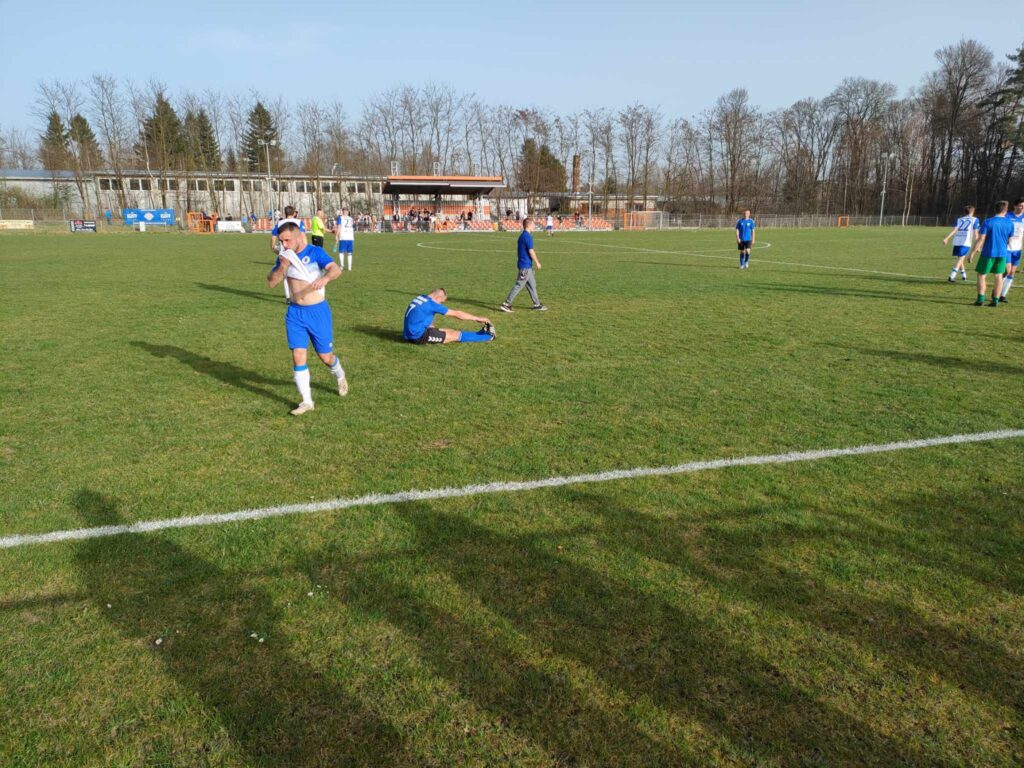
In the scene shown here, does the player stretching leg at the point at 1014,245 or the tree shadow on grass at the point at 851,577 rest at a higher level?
the player stretching leg at the point at 1014,245

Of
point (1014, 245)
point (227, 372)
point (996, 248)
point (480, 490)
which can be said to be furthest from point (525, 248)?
point (1014, 245)

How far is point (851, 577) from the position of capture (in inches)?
136

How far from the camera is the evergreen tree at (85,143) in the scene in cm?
6749

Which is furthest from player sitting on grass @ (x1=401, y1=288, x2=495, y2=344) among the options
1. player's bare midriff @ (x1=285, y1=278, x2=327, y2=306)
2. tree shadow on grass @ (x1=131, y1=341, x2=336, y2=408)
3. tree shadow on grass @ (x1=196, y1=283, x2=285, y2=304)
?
tree shadow on grass @ (x1=196, y1=283, x2=285, y2=304)

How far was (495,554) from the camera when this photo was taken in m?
3.71

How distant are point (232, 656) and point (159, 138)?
265 feet

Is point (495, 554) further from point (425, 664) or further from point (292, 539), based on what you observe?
point (292, 539)

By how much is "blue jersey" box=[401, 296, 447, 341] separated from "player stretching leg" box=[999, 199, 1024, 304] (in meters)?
11.1

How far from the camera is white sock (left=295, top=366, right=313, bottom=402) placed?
631 centimetres

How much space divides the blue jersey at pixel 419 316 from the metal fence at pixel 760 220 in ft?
196

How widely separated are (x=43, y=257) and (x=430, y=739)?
99.7ft

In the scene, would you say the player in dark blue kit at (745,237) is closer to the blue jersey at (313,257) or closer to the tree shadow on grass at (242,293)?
the tree shadow on grass at (242,293)

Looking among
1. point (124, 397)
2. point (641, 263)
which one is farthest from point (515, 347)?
point (641, 263)

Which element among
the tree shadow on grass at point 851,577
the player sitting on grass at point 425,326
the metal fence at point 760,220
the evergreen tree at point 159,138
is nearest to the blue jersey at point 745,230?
the player sitting on grass at point 425,326
